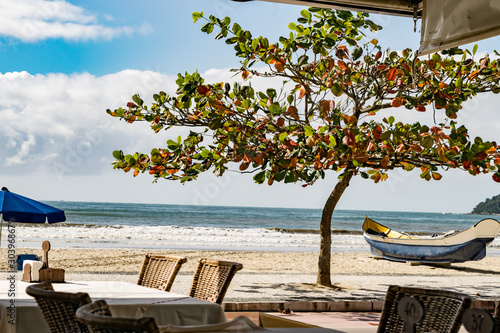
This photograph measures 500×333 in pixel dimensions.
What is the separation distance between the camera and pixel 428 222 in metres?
47.9

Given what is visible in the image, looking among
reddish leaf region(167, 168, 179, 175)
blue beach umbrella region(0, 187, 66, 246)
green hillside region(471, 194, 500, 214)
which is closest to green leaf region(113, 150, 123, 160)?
reddish leaf region(167, 168, 179, 175)

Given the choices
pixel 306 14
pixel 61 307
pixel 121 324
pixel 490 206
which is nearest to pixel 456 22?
pixel 121 324

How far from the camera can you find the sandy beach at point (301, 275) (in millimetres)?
8641

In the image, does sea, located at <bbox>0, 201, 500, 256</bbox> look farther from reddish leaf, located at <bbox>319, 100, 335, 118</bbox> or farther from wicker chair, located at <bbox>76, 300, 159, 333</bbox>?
wicker chair, located at <bbox>76, 300, 159, 333</bbox>

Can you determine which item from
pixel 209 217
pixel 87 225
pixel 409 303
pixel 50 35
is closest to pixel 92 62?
pixel 50 35

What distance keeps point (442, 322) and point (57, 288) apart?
7.97ft

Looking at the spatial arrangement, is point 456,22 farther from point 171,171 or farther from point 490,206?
point 490,206

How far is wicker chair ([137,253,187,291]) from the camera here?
14.7 feet

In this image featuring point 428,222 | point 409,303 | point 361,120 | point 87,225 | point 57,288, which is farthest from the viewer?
point 428,222

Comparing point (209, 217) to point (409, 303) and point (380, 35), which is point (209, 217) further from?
point (409, 303)

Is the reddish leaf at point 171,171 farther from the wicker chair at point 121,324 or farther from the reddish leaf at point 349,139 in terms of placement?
the wicker chair at point 121,324

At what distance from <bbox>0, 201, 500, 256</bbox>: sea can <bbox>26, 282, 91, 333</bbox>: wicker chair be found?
1785 centimetres

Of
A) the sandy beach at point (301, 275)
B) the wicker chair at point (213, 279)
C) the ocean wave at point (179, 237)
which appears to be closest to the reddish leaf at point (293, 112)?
the wicker chair at point (213, 279)

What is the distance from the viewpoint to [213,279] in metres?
4.12
